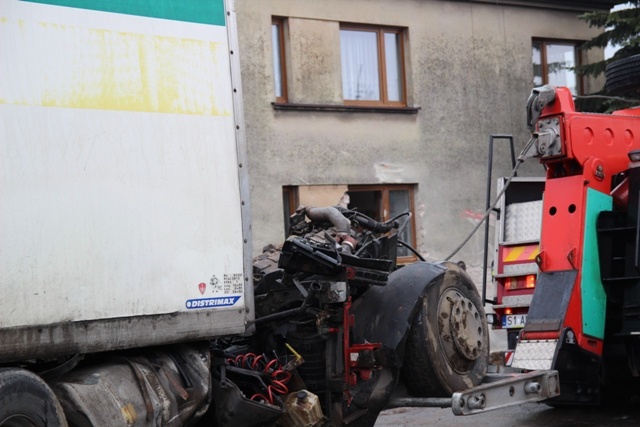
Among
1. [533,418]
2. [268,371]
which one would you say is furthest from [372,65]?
[268,371]

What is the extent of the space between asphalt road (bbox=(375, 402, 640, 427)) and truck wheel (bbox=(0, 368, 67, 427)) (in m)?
5.06

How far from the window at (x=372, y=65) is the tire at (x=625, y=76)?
25.6 ft

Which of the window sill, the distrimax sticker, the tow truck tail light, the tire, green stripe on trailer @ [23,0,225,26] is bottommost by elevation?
the tow truck tail light

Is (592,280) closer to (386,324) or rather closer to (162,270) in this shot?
(386,324)

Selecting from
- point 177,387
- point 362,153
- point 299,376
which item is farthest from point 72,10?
point 362,153

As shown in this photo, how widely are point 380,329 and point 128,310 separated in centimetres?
177

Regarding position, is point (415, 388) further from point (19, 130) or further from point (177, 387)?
point (19, 130)

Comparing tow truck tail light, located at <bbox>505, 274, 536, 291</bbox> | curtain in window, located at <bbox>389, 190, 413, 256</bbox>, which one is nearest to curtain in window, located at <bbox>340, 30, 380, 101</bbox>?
curtain in window, located at <bbox>389, 190, 413, 256</bbox>

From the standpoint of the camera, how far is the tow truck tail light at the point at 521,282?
9.19 meters

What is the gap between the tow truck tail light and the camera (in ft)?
30.1

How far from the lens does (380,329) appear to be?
5797 mm

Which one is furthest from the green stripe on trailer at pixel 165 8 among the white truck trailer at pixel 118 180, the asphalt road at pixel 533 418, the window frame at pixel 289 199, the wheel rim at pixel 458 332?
the window frame at pixel 289 199

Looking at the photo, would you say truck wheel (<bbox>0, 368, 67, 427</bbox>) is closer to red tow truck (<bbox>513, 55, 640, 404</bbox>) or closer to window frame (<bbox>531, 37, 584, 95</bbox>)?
red tow truck (<bbox>513, 55, 640, 404</bbox>)

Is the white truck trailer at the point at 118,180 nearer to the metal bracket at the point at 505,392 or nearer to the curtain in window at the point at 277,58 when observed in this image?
the metal bracket at the point at 505,392
